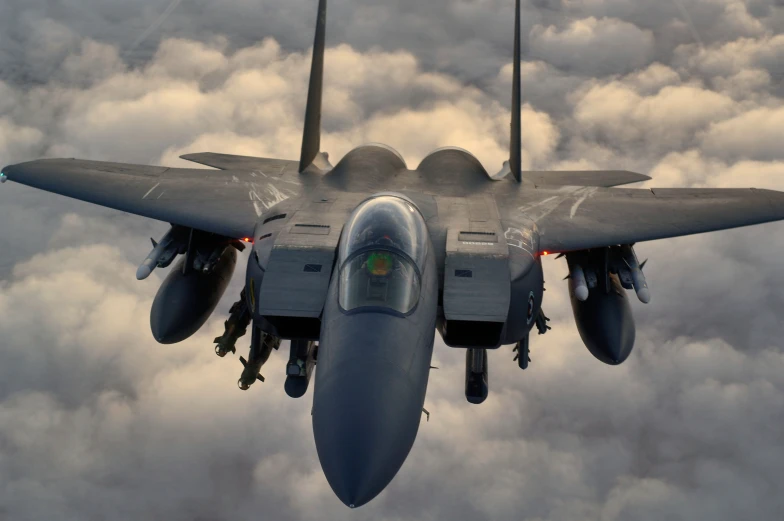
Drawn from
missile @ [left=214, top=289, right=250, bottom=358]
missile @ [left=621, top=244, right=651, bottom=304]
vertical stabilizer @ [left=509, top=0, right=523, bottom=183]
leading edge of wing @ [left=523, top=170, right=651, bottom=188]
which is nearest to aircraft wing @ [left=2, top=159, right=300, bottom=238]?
missile @ [left=214, top=289, right=250, bottom=358]

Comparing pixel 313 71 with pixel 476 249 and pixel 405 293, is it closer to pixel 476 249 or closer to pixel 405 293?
pixel 476 249

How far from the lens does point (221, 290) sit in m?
15.3

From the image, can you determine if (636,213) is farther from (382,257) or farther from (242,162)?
(242,162)

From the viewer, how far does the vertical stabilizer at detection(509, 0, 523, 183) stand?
1639 centimetres

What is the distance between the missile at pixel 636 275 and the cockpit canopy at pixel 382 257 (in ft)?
18.6

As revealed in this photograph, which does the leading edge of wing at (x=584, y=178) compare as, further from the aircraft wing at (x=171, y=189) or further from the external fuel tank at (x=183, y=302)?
the external fuel tank at (x=183, y=302)

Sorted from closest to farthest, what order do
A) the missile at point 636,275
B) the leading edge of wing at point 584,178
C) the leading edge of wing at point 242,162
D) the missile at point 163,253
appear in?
the missile at point 636,275 → the missile at point 163,253 → the leading edge of wing at point 584,178 → the leading edge of wing at point 242,162

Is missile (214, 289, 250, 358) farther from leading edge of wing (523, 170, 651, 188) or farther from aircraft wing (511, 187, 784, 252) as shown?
leading edge of wing (523, 170, 651, 188)

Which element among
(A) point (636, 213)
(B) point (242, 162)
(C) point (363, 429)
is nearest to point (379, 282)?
(C) point (363, 429)

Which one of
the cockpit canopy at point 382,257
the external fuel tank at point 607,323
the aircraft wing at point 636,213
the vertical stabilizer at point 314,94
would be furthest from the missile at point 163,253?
the external fuel tank at point 607,323

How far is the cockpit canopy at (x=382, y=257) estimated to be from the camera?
30.5ft

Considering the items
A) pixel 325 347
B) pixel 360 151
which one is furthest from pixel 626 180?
pixel 325 347

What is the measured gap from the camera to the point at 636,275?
14.2 metres

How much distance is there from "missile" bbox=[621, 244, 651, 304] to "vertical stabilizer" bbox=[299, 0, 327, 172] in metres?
8.35
